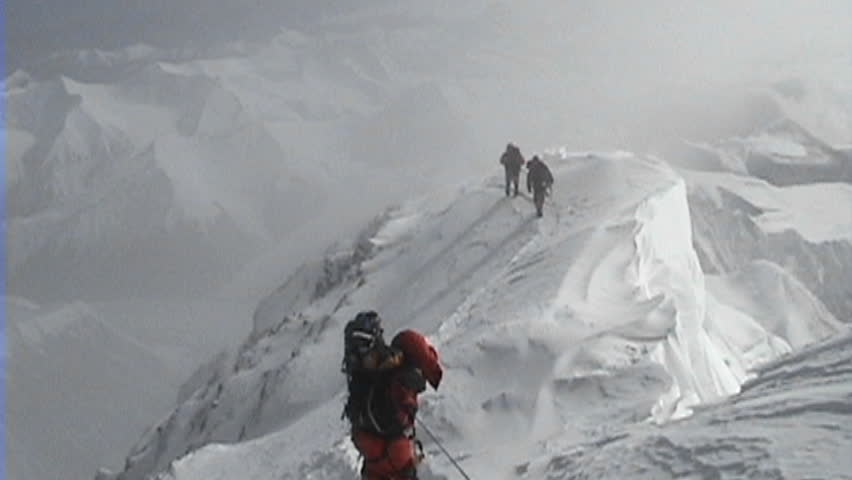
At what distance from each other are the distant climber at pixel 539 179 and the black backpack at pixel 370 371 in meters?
23.0

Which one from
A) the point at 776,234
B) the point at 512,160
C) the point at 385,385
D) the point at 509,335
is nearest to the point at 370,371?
the point at 385,385

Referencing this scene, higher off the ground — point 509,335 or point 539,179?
point 509,335

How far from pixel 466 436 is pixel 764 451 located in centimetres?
720

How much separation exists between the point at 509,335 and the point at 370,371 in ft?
39.3

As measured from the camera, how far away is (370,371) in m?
8.80

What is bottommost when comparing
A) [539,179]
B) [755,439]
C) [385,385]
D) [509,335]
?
[539,179]

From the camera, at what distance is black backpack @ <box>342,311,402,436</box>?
8.70 meters

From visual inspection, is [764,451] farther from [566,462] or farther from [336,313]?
[336,313]

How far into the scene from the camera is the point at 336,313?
40.1 metres

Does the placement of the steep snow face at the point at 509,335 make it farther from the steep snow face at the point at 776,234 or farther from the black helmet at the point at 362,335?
the steep snow face at the point at 776,234

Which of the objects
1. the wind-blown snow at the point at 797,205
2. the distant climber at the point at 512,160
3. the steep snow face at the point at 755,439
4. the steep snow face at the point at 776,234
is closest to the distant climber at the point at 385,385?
the steep snow face at the point at 755,439

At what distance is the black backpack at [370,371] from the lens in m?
8.70

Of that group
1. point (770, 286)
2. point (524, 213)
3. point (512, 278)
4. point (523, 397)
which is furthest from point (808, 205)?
point (523, 397)

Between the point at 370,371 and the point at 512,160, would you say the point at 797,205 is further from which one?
the point at 370,371
